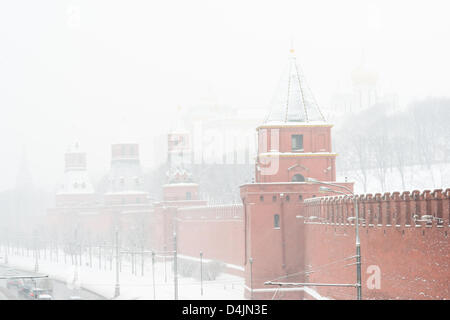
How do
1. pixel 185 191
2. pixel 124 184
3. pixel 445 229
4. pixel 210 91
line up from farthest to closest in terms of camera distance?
1. pixel 210 91
2. pixel 124 184
3. pixel 185 191
4. pixel 445 229

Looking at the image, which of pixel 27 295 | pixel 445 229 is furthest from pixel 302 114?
pixel 445 229

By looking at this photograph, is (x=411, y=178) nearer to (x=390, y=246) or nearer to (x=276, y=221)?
(x=276, y=221)

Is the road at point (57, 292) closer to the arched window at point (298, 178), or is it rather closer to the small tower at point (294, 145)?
the small tower at point (294, 145)

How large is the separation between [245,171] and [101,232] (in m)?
15.5

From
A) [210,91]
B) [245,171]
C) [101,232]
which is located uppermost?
[210,91]

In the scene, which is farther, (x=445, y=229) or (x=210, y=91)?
(x=210, y=91)

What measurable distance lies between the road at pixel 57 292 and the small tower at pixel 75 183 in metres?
50.9

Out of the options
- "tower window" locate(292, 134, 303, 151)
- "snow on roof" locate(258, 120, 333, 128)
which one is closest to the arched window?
"tower window" locate(292, 134, 303, 151)

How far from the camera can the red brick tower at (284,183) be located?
38.7 metres

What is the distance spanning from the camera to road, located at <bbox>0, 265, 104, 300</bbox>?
1398 inches

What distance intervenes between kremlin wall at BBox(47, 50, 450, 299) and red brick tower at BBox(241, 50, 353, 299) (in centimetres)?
4

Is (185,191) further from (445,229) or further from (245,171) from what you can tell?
(445,229)

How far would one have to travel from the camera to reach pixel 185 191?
254 ft

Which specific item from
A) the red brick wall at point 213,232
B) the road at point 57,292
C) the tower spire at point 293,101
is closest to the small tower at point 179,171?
the red brick wall at point 213,232
